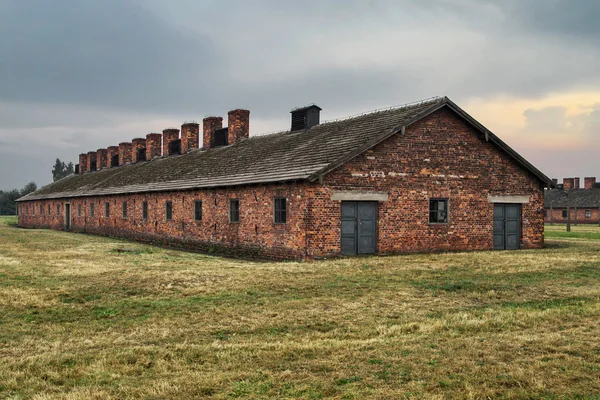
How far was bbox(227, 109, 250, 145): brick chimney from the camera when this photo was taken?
35.5 m

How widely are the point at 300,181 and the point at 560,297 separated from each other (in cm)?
991

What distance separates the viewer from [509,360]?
700 centimetres

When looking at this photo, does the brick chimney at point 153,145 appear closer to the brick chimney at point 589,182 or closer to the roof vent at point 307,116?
the roof vent at point 307,116

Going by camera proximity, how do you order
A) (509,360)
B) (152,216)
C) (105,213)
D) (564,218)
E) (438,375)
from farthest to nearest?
(564,218) < (105,213) < (152,216) < (509,360) < (438,375)

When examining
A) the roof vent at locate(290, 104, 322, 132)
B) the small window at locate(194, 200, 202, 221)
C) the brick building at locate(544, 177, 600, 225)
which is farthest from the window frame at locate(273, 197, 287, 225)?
the brick building at locate(544, 177, 600, 225)

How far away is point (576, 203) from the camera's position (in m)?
71.1

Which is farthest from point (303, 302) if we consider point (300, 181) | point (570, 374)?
point (300, 181)

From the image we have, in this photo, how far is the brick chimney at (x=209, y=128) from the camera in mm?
38219

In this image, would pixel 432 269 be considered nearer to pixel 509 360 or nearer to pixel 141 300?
pixel 141 300

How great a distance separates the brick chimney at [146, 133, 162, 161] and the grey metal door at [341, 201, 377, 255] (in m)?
28.7

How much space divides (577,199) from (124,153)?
171ft

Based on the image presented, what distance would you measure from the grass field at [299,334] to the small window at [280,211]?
512cm

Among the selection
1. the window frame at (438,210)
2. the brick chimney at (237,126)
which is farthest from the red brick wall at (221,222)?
the brick chimney at (237,126)

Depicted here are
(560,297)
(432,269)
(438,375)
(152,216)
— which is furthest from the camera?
(152,216)
